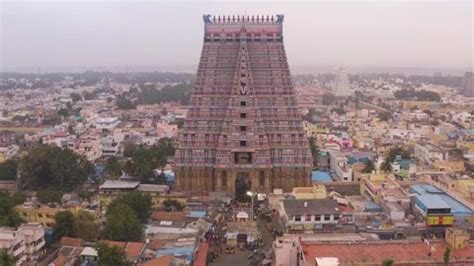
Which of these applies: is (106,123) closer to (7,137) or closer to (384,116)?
(7,137)

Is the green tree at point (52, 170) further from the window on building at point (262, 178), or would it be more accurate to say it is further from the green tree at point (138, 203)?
the window on building at point (262, 178)

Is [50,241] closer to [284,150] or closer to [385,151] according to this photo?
[284,150]

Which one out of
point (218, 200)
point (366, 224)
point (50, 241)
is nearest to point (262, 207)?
point (218, 200)

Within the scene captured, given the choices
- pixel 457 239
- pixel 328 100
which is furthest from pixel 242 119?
pixel 328 100

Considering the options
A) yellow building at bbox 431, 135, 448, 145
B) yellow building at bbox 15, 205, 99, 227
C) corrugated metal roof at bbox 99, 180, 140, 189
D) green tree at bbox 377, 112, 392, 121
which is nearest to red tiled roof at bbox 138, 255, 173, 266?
yellow building at bbox 15, 205, 99, 227

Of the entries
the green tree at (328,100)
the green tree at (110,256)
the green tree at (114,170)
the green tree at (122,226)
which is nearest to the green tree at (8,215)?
the green tree at (122,226)

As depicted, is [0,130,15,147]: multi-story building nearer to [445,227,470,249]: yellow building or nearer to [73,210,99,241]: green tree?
[73,210,99,241]: green tree
